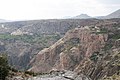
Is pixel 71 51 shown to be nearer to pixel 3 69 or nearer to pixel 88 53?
pixel 88 53

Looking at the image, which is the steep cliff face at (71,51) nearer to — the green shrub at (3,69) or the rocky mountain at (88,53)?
the rocky mountain at (88,53)

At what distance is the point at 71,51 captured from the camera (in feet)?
477

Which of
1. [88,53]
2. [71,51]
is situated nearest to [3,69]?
[88,53]

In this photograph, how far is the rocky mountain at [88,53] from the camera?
384ft

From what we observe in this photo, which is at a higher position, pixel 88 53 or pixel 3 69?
pixel 3 69

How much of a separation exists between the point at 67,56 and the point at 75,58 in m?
3.87

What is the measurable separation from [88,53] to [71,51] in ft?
29.9

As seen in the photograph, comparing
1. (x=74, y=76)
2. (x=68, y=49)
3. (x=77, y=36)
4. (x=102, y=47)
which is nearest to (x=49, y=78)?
(x=74, y=76)

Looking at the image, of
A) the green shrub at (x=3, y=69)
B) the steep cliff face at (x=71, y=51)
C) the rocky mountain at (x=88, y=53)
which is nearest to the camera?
the green shrub at (x=3, y=69)

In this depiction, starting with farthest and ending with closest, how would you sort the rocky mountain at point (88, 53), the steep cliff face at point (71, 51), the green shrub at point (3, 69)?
1. the steep cliff face at point (71, 51)
2. the rocky mountain at point (88, 53)
3. the green shrub at point (3, 69)

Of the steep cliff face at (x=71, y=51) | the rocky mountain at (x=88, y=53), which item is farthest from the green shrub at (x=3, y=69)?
the steep cliff face at (x=71, y=51)

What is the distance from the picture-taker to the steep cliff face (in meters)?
141

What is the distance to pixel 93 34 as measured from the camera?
5891 inches

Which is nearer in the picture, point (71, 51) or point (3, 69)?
point (3, 69)
